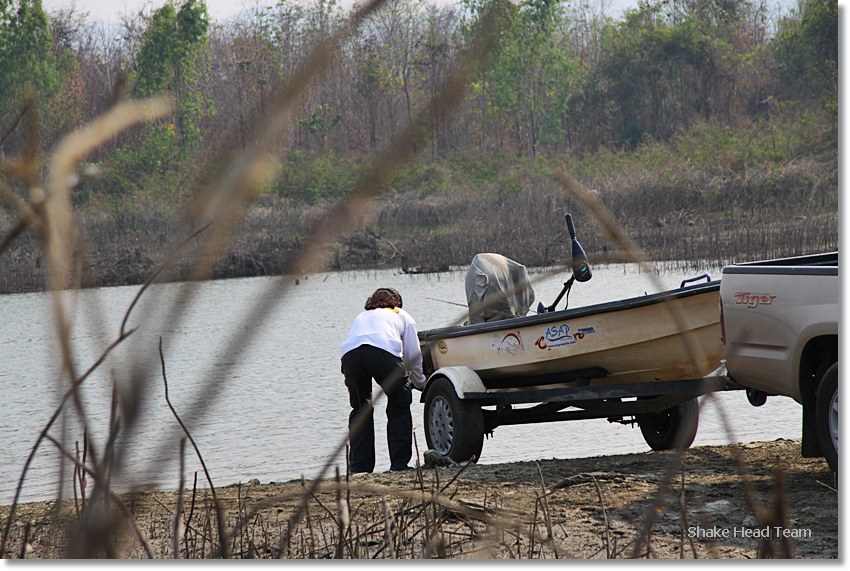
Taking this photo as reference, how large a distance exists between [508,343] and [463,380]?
398mm

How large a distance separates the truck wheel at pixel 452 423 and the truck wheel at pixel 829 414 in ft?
9.01

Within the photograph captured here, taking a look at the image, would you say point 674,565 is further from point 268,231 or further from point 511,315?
point 268,231

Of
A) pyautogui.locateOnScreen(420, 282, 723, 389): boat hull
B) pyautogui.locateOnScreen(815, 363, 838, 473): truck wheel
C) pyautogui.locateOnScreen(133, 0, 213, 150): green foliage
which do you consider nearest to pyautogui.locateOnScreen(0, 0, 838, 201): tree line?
pyautogui.locateOnScreen(133, 0, 213, 150): green foliage

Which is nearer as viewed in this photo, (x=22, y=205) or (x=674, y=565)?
(x=22, y=205)

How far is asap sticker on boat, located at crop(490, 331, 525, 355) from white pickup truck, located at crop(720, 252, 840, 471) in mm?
1990

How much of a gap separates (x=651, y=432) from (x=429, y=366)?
1.74m

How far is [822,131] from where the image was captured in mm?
42625

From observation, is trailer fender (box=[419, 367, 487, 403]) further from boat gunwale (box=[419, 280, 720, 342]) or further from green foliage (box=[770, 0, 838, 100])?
green foliage (box=[770, 0, 838, 100])

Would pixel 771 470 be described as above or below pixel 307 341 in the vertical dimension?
below

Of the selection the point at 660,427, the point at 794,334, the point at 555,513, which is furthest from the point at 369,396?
the point at 794,334

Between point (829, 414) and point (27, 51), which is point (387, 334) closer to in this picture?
point (829, 414)

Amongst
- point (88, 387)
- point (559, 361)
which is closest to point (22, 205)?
point (559, 361)

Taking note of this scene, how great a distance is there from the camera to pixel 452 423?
7.80 metres

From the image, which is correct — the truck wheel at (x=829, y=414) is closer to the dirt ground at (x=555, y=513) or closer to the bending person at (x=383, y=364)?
the dirt ground at (x=555, y=513)
